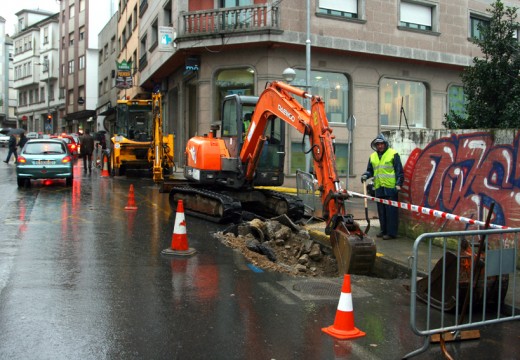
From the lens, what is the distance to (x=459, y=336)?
15.4ft

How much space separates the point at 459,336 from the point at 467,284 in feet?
2.04

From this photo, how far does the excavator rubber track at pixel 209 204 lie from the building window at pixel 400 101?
13228 mm

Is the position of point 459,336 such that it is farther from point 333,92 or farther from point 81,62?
point 81,62

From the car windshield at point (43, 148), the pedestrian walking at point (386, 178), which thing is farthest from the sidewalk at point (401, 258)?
the car windshield at point (43, 148)

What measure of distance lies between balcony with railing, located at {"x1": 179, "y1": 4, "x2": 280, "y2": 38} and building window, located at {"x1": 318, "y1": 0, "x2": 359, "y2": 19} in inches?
92.1

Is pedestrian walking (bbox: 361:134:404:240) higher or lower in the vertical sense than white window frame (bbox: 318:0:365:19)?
lower

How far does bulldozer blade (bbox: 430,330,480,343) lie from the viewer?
462 centimetres

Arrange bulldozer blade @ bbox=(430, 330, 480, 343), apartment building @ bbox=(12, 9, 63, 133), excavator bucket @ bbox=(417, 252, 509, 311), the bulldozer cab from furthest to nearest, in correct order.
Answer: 1. apartment building @ bbox=(12, 9, 63, 133)
2. the bulldozer cab
3. excavator bucket @ bbox=(417, 252, 509, 311)
4. bulldozer blade @ bbox=(430, 330, 480, 343)

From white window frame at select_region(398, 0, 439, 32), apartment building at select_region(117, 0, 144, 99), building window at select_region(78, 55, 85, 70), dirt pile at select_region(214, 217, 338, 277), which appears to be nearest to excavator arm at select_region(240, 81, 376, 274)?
dirt pile at select_region(214, 217, 338, 277)

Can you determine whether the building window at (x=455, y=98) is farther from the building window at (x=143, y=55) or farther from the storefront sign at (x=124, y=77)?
the storefront sign at (x=124, y=77)

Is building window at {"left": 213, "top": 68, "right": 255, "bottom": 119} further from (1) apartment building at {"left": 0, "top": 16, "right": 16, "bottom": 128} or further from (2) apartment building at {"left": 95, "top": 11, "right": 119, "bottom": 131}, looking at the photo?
(1) apartment building at {"left": 0, "top": 16, "right": 16, "bottom": 128}

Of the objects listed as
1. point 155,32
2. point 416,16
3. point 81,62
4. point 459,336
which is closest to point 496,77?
point 459,336

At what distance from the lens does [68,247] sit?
832 centimetres

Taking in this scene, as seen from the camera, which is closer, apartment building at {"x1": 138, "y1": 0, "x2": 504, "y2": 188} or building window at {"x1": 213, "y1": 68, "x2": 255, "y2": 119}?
apartment building at {"x1": 138, "y1": 0, "x2": 504, "y2": 188}
